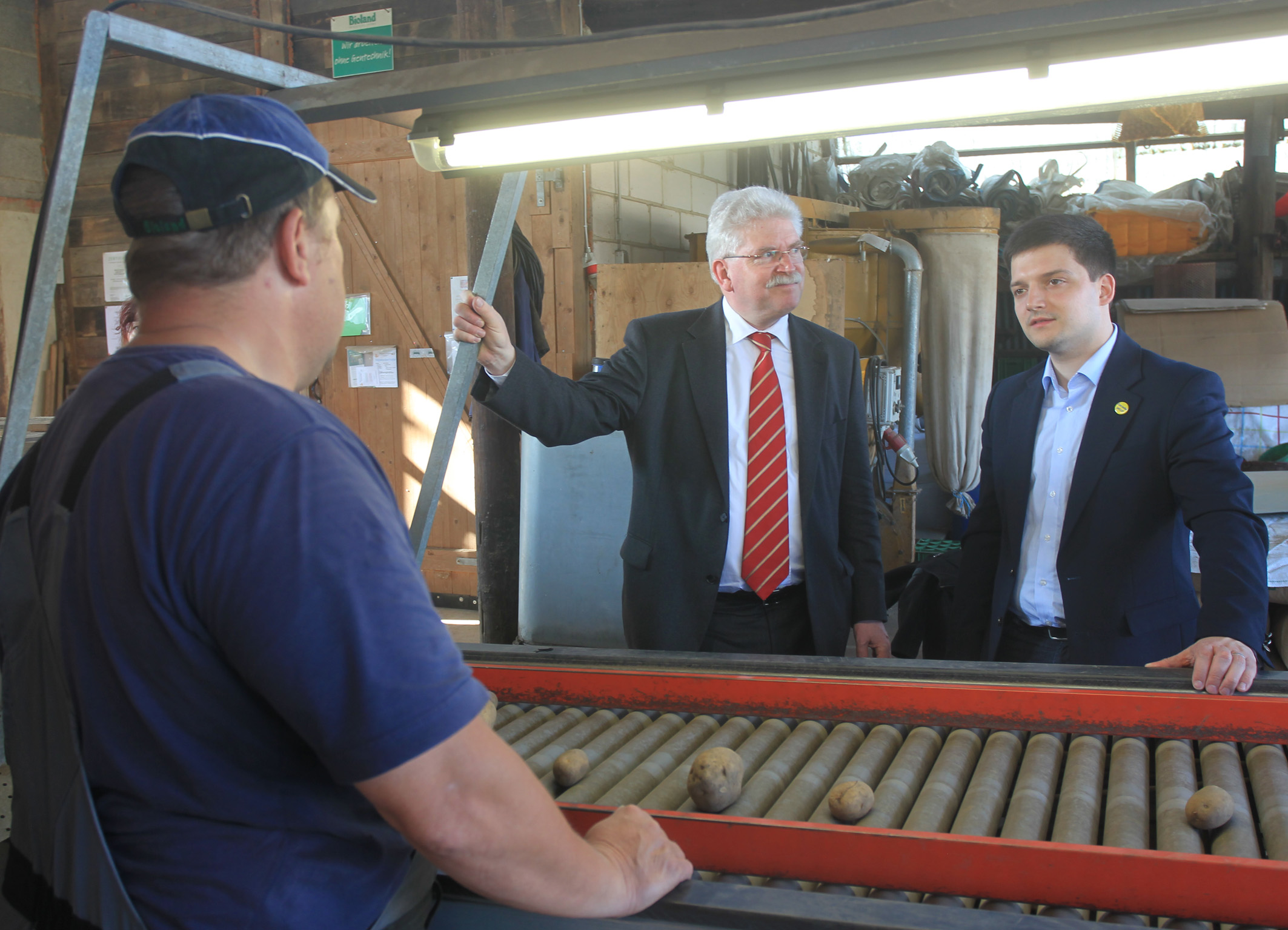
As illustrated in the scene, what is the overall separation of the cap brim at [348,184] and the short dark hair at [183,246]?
0.29 ft

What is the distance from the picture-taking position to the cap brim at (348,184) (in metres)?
0.91

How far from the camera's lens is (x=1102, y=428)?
6.14 ft

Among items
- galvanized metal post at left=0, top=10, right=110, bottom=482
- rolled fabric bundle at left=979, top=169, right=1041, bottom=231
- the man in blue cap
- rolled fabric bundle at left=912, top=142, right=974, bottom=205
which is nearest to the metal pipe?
rolled fabric bundle at left=912, top=142, right=974, bottom=205

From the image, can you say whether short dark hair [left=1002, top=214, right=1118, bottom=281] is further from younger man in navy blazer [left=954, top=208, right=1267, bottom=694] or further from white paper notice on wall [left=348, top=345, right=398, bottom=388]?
white paper notice on wall [left=348, top=345, right=398, bottom=388]

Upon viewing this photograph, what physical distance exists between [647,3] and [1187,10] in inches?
57.3

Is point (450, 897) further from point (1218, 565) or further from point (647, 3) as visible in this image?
point (647, 3)

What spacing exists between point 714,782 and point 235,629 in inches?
27.1

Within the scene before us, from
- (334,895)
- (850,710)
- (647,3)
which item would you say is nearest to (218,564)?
(334,895)

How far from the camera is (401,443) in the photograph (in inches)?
213

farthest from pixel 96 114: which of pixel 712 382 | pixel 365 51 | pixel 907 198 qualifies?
pixel 712 382

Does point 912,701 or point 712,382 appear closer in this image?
point 912,701

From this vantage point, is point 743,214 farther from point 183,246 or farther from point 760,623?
point 183,246

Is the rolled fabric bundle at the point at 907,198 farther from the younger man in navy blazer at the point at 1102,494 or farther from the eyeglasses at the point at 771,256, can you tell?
the younger man in navy blazer at the point at 1102,494

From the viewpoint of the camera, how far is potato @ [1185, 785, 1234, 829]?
1.09 meters
